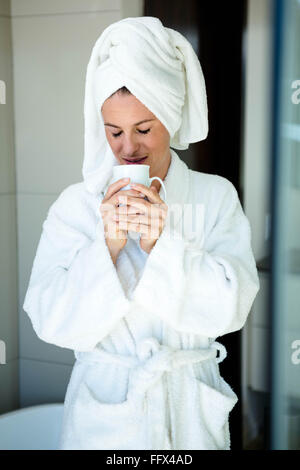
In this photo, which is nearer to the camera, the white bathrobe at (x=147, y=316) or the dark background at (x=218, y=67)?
the white bathrobe at (x=147, y=316)

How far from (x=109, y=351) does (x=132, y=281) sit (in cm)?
10

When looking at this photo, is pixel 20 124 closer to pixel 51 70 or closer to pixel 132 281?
pixel 51 70

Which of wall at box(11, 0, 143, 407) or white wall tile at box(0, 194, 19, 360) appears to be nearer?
wall at box(11, 0, 143, 407)

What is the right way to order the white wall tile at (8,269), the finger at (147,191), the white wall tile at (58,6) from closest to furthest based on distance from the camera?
the finger at (147,191)
the white wall tile at (58,6)
the white wall tile at (8,269)

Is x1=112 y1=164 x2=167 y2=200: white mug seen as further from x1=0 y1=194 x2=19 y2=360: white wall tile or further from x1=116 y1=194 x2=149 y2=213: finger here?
x1=0 y1=194 x2=19 y2=360: white wall tile

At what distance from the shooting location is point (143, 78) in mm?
646

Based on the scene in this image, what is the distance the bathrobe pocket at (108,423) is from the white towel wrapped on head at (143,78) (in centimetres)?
29

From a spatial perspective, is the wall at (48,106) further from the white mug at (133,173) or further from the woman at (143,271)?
the white mug at (133,173)

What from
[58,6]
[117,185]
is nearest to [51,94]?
[58,6]

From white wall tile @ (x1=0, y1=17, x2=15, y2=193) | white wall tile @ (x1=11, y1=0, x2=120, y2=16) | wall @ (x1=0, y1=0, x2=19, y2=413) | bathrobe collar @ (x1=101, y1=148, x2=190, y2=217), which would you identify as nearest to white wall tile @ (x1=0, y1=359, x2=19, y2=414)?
wall @ (x1=0, y1=0, x2=19, y2=413)

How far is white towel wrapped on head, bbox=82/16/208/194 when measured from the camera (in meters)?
0.65

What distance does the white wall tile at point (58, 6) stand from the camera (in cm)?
111

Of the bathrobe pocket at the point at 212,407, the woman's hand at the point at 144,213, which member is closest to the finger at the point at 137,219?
the woman's hand at the point at 144,213

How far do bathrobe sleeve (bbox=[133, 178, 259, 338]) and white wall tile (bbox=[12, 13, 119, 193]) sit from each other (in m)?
0.60
